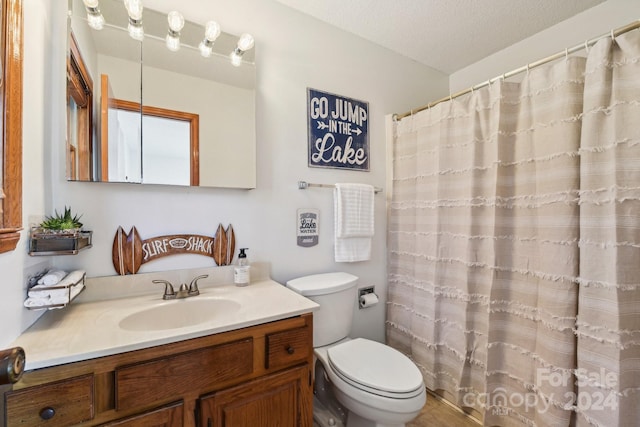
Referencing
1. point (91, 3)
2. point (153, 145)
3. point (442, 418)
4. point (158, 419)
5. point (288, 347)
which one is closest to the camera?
point (158, 419)

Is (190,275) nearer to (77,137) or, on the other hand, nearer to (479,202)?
(77,137)

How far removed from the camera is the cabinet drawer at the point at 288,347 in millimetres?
1033

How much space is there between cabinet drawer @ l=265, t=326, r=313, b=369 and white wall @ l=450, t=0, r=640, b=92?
7.40 feet

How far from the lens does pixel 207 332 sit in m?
0.91

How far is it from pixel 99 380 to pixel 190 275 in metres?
0.59

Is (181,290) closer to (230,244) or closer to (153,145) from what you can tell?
(230,244)

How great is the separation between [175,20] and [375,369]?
185 centimetres

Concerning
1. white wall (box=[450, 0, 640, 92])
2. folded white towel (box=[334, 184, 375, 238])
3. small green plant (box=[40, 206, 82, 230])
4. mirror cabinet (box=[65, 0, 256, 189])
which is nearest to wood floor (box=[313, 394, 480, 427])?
folded white towel (box=[334, 184, 375, 238])

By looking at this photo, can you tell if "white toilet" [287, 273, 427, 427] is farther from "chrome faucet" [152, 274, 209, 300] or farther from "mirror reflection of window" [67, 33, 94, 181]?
"mirror reflection of window" [67, 33, 94, 181]

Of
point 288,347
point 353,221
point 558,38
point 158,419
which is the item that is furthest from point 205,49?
point 558,38

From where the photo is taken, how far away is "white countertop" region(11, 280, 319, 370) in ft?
2.52

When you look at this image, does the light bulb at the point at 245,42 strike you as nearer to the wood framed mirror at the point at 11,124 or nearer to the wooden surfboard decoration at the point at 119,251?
the wood framed mirror at the point at 11,124

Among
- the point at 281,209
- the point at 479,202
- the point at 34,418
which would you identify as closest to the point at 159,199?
the point at 281,209

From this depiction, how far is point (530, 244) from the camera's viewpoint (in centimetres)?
138
